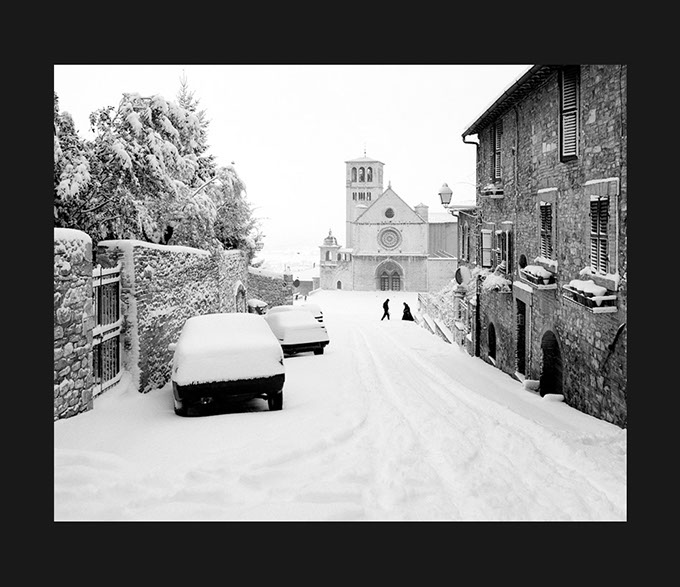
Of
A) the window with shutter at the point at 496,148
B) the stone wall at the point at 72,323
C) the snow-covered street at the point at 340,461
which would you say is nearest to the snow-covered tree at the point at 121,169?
the stone wall at the point at 72,323

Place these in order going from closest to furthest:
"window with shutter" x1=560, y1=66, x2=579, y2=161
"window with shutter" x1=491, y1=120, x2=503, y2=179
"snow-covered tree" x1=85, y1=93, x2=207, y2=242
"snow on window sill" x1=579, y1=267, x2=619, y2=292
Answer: "snow on window sill" x1=579, y1=267, x2=619, y2=292 < "window with shutter" x1=560, y1=66, x2=579, y2=161 < "snow-covered tree" x1=85, y1=93, x2=207, y2=242 < "window with shutter" x1=491, y1=120, x2=503, y2=179

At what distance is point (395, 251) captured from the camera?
59.7m

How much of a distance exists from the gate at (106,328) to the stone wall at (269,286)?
16.6 m

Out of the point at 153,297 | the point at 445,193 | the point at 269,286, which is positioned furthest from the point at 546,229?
the point at 269,286

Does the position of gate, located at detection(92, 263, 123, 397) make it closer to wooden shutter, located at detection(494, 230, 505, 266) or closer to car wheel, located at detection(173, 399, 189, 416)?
car wheel, located at detection(173, 399, 189, 416)

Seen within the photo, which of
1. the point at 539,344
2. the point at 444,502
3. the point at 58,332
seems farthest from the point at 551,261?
the point at 58,332

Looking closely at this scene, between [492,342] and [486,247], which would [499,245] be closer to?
[486,247]

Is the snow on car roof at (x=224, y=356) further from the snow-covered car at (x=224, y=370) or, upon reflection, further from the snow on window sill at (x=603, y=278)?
the snow on window sill at (x=603, y=278)

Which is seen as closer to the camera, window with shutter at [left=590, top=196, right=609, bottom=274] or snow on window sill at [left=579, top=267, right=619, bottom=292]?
snow on window sill at [left=579, top=267, right=619, bottom=292]

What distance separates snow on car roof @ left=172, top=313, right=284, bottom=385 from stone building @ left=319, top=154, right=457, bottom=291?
51.5 meters

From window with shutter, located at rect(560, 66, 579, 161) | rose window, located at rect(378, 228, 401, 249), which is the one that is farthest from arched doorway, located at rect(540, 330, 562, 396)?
rose window, located at rect(378, 228, 401, 249)

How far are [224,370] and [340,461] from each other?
2.31 metres

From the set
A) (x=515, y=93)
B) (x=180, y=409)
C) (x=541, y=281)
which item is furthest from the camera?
(x=515, y=93)

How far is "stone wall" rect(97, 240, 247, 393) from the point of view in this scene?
868 centimetres
